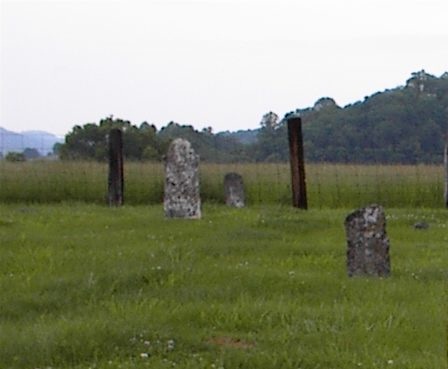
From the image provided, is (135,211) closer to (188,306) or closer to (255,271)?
(255,271)

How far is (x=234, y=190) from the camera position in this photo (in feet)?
56.8

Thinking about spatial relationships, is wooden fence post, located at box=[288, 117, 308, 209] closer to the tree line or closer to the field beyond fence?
the field beyond fence

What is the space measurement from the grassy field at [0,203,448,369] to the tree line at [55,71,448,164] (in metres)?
18.4

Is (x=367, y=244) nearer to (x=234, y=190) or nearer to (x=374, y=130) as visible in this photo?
(x=234, y=190)

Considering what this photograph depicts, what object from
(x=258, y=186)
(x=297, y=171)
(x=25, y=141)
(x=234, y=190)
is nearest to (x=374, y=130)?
(x=25, y=141)

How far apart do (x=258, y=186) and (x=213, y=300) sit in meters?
11.6

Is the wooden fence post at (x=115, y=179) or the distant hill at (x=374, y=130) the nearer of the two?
the wooden fence post at (x=115, y=179)

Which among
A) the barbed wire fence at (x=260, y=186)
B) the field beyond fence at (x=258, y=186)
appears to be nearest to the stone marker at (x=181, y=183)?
the barbed wire fence at (x=260, y=186)

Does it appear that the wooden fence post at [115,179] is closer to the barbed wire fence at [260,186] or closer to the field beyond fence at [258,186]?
the barbed wire fence at [260,186]

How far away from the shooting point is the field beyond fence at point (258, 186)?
18.3 metres

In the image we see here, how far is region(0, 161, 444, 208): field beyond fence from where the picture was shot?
60.1ft

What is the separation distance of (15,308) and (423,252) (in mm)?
5059

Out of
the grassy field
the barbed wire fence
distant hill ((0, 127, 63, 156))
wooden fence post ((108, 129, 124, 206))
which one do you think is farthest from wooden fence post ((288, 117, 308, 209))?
distant hill ((0, 127, 63, 156))

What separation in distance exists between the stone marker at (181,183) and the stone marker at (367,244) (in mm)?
5201
